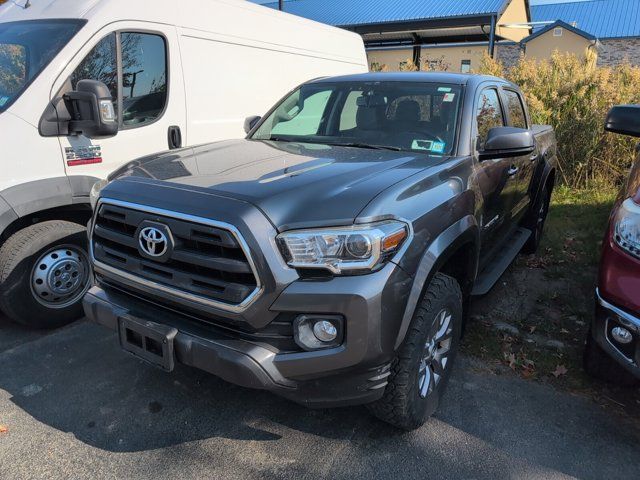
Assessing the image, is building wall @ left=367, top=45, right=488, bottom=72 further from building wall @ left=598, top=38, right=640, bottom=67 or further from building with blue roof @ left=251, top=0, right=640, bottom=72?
building wall @ left=598, top=38, right=640, bottom=67

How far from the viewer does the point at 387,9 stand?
1096 inches

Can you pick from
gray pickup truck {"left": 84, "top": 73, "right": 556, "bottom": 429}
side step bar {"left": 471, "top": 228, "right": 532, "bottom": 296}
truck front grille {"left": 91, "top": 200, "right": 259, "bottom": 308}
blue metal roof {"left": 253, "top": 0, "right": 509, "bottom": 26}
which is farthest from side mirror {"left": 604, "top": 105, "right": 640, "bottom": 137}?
blue metal roof {"left": 253, "top": 0, "right": 509, "bottom": 26}

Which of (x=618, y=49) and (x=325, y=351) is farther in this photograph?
(x=618, y=49)

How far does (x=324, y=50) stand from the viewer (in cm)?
652

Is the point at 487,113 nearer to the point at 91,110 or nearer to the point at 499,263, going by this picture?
the point at 499,263

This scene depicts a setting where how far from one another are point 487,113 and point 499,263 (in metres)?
1.17

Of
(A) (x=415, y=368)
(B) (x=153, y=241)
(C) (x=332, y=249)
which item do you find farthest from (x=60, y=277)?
(A) (x=415, y=368)

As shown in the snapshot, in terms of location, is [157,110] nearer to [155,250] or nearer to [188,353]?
[155,250]

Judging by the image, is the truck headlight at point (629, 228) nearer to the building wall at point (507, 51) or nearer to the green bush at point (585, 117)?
the green bush at point (585, 117)

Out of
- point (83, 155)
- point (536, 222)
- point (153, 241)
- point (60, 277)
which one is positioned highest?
point (83, 155)

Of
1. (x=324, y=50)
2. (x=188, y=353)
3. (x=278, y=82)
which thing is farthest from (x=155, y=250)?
A: (x=324, y=50)

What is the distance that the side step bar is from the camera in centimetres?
346

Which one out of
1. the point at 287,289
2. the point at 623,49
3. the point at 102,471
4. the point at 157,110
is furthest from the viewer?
the point at 623,49

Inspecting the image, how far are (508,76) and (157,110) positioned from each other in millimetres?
7975
